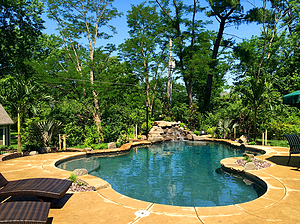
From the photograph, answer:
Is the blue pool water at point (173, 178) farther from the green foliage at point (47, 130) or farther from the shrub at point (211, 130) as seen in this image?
the shrub at point (211, 130)

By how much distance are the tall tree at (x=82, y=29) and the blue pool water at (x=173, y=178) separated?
6.16 meters

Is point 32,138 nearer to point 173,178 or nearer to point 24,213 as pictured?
point 173,178

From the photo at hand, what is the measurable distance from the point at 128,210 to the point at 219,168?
558 centimetres

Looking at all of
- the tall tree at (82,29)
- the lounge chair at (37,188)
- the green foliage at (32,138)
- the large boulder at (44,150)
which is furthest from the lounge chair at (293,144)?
the tall tree at (82,29)

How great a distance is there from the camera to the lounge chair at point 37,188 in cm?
385

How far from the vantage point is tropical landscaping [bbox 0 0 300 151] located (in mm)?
13422

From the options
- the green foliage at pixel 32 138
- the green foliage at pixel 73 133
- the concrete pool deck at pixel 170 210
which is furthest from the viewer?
the green foliage at pixel 73 133

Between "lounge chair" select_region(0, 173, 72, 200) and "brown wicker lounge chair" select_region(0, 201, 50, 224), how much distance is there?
1.68 feet

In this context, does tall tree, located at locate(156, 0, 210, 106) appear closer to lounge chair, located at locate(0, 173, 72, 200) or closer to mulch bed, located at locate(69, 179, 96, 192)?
mulch bed, located at locate(69, 179, 96, 192)

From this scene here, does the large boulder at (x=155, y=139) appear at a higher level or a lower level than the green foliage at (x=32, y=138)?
lower

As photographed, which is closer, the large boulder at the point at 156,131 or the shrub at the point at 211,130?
the shrub at the point at 211,130

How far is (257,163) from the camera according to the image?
7602mm

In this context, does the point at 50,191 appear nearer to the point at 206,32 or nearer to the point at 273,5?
the point at 206,32

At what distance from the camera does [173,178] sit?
7.42 meters
